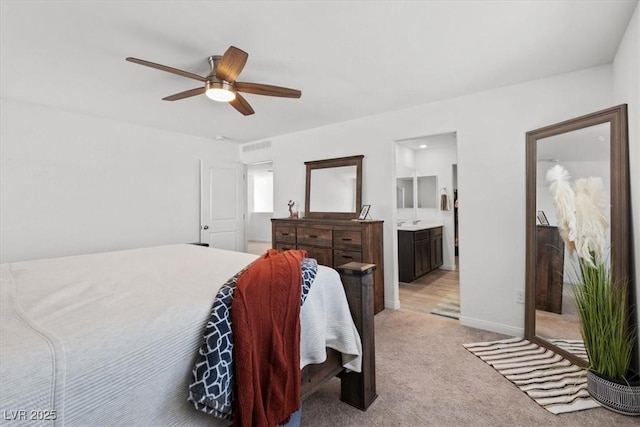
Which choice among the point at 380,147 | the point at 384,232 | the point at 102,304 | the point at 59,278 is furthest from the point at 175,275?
the point at 380,147

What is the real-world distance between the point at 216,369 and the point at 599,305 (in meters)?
2.24

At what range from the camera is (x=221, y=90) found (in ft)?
7.32

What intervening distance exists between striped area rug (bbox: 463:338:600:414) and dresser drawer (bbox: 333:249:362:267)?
1.32 metres

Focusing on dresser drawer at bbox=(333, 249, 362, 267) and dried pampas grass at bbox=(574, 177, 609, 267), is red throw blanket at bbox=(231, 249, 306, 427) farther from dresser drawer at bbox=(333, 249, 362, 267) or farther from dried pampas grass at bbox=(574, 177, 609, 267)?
dresser drawer at bbox=(333, 249, 362, 267)

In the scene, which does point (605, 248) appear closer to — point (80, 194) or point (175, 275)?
point (175, 275)

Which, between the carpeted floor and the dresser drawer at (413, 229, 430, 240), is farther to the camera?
the dresser drawer at (413, 229, 430, 240)

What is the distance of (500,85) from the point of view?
2.81 m

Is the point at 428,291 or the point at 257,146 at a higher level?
the point at 257,146

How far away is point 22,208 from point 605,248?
527 centimetres

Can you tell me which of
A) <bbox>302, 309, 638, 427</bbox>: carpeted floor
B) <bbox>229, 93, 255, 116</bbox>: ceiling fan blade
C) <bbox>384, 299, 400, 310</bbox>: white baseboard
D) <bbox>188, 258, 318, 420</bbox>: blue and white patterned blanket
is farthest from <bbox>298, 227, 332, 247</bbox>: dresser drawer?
<bbox>188, 258, 318, 420</bbox>: blue and white patterned blanket

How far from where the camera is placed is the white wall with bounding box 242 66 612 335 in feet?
8.52

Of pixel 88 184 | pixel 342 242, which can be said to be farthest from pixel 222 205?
pixel 342 242

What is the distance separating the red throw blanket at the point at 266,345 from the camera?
1.10 meters

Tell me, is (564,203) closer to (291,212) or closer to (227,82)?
(227,82)
